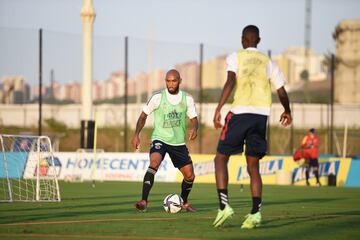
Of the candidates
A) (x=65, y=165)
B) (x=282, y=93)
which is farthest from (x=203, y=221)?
(x=65, y=165)

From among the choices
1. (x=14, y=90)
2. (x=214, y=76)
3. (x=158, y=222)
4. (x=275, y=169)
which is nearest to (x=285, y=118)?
(x=158, y=222)

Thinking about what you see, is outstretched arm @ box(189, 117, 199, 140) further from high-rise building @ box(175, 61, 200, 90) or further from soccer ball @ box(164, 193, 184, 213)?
high-rise building @ box(175, 61, 200, 90)

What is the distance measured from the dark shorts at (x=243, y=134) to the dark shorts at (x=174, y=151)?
3272 mm

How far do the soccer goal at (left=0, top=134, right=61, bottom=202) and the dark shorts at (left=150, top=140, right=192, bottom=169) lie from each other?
2.79 m

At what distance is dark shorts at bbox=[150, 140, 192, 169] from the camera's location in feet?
48.6

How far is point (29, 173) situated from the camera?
26344 mm

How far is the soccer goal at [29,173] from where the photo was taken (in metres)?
17.8

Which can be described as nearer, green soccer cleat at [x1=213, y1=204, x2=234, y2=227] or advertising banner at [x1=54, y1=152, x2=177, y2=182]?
green soccer cleat at [x1=213, y1=204, x2=234, y2=227]

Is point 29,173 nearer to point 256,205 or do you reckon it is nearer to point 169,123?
point 169,123

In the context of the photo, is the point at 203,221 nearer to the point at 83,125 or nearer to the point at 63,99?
the point at 83,125

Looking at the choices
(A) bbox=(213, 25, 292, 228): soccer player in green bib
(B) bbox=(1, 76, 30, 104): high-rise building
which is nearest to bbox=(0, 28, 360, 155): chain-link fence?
(B) bbox=(1, 76, 30, 104): high-rise building

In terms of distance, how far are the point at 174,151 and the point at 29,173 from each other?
1228 centimetres

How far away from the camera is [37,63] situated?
118ft

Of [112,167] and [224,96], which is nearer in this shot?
[224,96]
